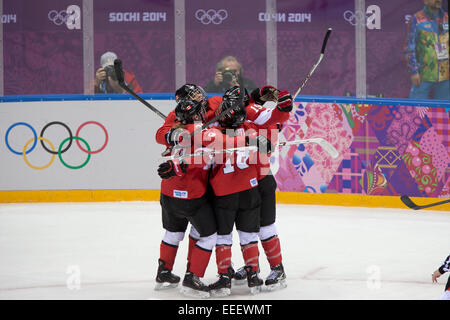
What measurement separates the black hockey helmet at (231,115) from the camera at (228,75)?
3.42 metres

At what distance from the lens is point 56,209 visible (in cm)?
816

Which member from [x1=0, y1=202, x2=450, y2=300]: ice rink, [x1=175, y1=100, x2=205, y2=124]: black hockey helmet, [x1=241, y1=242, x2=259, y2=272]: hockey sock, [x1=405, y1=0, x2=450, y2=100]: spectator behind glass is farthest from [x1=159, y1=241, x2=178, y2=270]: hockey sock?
[x1=405, y1=0, x2=450, y2=100]: spectator behind glass

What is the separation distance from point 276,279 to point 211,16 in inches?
168

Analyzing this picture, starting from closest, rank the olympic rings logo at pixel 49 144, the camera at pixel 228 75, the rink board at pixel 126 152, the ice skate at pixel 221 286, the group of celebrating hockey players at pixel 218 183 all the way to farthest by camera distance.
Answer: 1. the group of celebrating hockey players at pixel 218 183
2. the ice skate at pixel 221 286
3. the rink board at pixel 126 152
4. the olympic rings logo at pixel 49 144
5. the camera at pixel 228 75

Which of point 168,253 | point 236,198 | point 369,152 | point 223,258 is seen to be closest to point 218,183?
point 236,198

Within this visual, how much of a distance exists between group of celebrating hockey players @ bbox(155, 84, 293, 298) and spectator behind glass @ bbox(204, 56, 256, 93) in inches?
138

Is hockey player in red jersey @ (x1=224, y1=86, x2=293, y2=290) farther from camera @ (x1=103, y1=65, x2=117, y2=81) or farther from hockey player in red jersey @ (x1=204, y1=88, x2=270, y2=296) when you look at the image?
camera @ (x1=103, y1=65, x2=117, y2=81)

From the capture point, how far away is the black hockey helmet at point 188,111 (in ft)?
16.0

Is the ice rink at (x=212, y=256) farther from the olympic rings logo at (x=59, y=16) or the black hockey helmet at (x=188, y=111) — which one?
the olympic rings logo at (x=59, y=16)

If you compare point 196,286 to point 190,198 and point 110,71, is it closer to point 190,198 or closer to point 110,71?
point 190,198

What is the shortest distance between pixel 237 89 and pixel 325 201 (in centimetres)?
338

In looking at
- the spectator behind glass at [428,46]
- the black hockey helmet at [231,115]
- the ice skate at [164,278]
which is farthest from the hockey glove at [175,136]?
the spectator behind glass at [428,46]

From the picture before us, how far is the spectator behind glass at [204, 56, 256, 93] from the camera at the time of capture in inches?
343

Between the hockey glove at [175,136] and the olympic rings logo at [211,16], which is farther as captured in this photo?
the olympic rings logo at [211,16]
